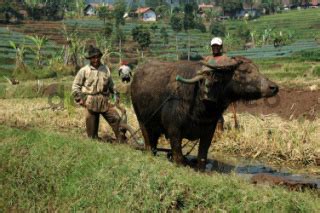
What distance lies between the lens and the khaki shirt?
819 centimetres

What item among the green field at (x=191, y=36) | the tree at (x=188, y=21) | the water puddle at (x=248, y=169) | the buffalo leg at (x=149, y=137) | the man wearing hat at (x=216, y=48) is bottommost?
the green field at (x=191, y=36)

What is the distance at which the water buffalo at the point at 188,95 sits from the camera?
664 cm

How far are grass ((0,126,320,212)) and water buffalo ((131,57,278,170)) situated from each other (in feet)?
2.72

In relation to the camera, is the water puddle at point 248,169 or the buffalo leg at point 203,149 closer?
the buffalo leg at point 203,149

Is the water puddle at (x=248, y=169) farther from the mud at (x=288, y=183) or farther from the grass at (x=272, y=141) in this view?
the mud at (x=288, y=183)

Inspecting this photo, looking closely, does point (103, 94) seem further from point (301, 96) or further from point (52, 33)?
point (52, 33)

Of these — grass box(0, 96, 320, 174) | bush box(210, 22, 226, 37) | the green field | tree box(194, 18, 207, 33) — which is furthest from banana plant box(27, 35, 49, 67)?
tree box(194, 18, 207, 33)

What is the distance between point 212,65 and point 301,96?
10.3 metres

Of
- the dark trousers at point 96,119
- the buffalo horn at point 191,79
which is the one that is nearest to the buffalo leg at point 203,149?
the buffalo horn at point 191,79

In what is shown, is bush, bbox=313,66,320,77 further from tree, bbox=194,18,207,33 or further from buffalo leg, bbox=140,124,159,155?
tree, bbox=194,18,207,33

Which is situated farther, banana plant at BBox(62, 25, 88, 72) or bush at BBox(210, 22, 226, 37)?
bush at BBox(210, 22, 226, 37)

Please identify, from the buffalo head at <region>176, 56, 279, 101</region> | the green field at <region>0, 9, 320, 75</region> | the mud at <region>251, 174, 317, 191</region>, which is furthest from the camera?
the green field at <region>0, 9, 320, 75</region>

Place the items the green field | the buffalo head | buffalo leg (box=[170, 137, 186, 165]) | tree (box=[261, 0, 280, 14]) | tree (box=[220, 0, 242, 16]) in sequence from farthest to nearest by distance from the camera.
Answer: tree (box=[261, 0, 280, 14]) → tree (box=[220, 0, 242, 16]) → the green field → buffalo leg (box=[170, 137, 186, 165]) → the buffalo head

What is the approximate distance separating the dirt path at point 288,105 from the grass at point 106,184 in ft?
28.2
